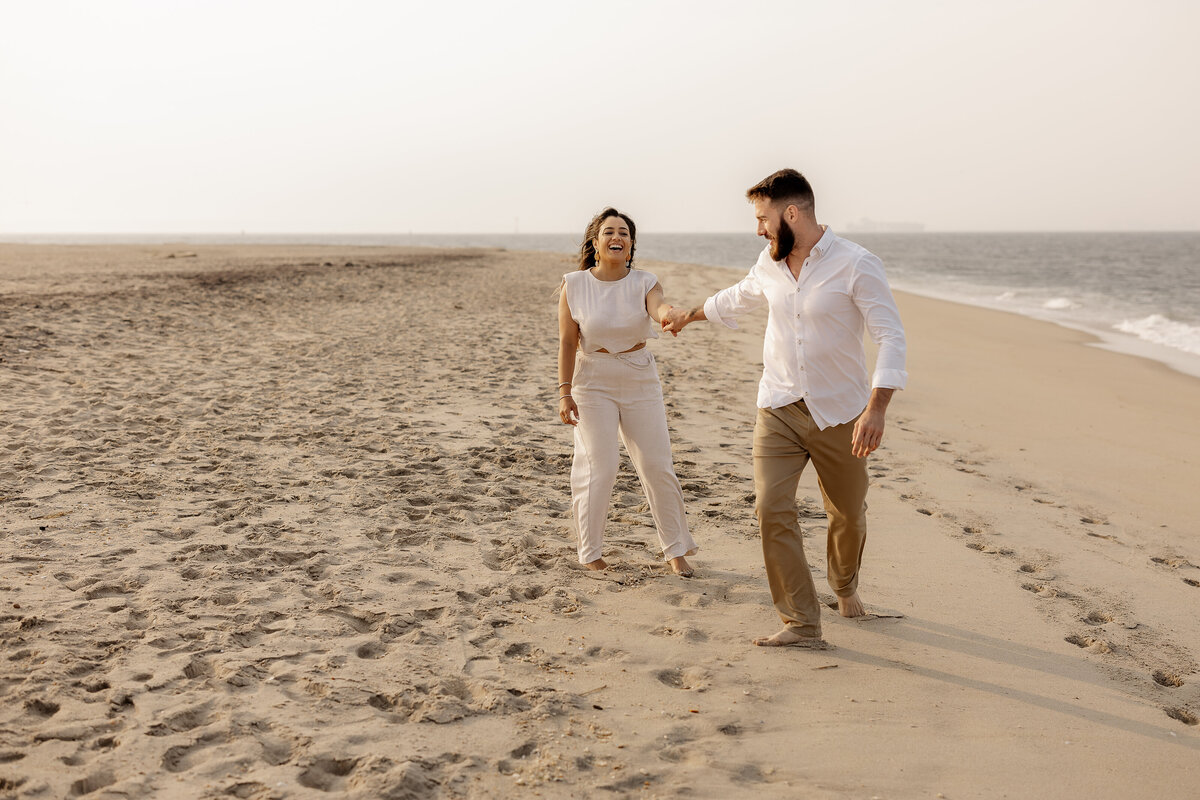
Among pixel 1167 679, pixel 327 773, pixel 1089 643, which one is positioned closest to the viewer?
pixel 327 773

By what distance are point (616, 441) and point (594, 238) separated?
1.08 m

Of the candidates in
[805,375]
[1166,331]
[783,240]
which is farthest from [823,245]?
[1166,331]

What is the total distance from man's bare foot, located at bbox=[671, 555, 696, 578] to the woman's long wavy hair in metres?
1.60

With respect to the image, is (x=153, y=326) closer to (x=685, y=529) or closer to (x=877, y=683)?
(x=685, y=529)

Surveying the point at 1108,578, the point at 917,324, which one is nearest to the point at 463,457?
the point at 1108,578

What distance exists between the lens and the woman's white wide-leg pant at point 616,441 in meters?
4.59

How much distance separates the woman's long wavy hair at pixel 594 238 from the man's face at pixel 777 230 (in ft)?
2.95

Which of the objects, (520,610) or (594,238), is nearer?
(520,610)

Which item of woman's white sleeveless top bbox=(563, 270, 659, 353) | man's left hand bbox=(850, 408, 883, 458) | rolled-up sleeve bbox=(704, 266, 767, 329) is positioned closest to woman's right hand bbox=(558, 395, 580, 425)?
woman's white sleeveless top bbox=(563, 270, 659, 353)

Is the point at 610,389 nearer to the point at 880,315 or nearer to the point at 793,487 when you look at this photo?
the point at 793,487

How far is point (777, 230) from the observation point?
12.2ft

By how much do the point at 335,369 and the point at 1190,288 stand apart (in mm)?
37377

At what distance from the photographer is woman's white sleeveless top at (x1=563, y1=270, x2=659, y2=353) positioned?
14.7ft

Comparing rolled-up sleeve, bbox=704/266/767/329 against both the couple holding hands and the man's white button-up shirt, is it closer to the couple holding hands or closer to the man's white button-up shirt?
the couple holding hands
